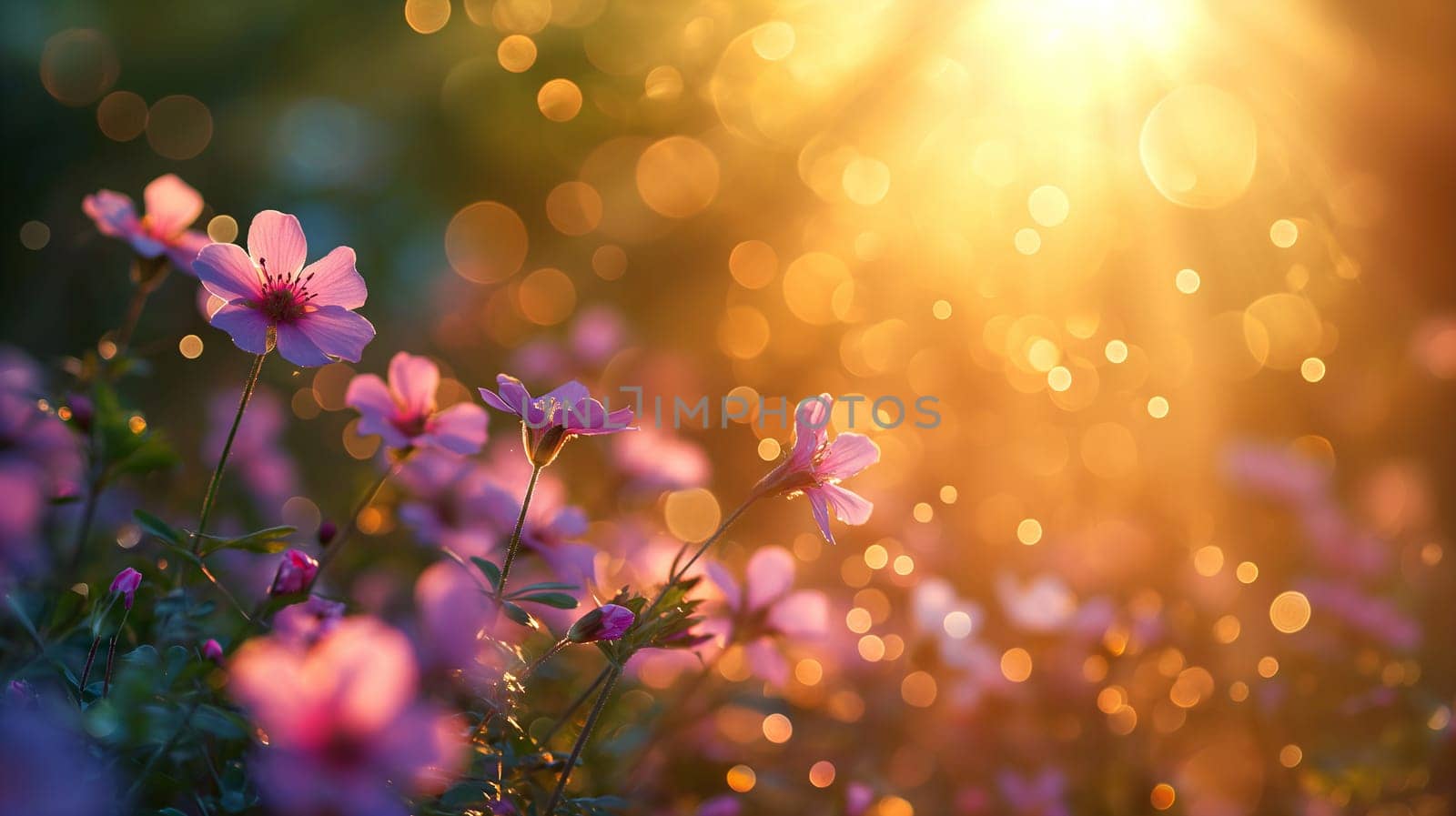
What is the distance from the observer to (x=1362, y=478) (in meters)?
2.58

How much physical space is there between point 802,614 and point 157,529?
22.2 inches

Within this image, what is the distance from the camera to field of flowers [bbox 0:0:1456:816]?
31.2 inches

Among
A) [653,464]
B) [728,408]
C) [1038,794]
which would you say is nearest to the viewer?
[1038,794]

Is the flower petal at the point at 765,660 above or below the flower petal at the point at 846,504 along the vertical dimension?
below

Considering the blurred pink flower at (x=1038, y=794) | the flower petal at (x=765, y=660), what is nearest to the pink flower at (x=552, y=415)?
the flower petal at (x=765, y=660)

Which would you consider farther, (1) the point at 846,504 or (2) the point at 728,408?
(2) the point at 728,408

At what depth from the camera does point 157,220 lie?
1.02 metres

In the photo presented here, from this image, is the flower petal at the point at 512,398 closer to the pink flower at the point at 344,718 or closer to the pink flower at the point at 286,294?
the pink flower at the point at 286,294

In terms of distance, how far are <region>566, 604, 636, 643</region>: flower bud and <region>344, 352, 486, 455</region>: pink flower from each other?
Result: 0.23 metres

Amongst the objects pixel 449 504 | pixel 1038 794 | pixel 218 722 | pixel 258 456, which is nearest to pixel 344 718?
pixel 218 722

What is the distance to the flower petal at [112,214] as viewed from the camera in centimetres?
98

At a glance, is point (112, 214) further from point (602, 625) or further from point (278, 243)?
point (602, 625)

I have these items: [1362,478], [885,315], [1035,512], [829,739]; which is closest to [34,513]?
[829,739]

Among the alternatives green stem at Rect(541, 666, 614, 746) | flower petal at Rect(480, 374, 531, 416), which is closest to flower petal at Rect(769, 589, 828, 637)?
green stem at Rect(541, 666, 614, 746)
